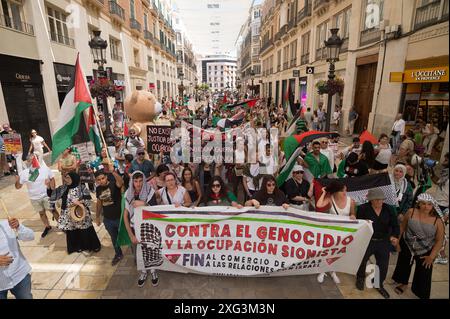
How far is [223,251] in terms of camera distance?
3.71 meters

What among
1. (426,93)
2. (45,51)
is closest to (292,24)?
(426,93)

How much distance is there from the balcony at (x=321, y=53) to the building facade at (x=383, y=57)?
79 mm

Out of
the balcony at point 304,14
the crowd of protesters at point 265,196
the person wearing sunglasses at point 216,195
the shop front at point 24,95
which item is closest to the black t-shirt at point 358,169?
the crowd of protesters at point 265,196

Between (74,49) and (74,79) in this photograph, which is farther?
(74,49)

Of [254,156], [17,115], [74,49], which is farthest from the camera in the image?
[74,49]

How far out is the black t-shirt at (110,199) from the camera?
424cm

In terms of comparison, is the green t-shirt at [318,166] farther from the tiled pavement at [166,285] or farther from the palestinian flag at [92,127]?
the palestinian flag at [92,127]

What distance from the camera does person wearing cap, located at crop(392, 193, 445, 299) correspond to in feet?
10.5

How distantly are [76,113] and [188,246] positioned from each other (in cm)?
347

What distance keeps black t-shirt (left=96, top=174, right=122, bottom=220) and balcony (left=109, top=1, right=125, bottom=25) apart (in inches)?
789

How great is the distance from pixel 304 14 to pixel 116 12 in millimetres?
14881
